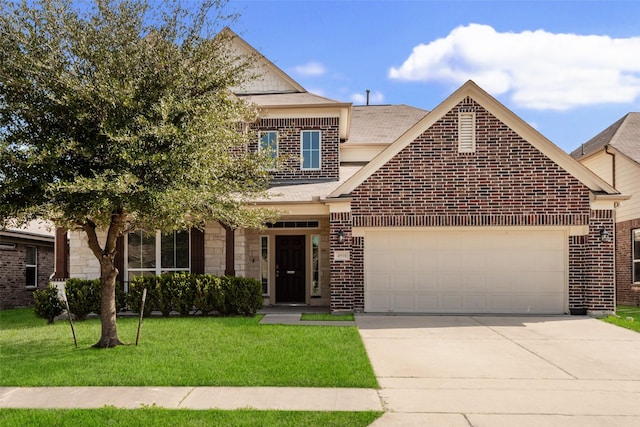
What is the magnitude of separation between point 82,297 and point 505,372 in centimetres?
1020

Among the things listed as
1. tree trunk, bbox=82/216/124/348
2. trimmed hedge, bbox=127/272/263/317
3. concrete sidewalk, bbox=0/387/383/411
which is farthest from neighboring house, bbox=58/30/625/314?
concrete sidewalk, bbox=0/387/383/411

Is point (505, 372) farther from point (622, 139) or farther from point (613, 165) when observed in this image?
point (622, 139)

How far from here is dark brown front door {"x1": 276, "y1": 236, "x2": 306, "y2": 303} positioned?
17.2 metres

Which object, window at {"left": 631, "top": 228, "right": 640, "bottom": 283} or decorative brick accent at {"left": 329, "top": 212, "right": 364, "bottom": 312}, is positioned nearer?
decorative brick accent at {"left": 329, "top": 212, "right": 364, "bottom": 312}

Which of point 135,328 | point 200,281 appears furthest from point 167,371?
point 200,281

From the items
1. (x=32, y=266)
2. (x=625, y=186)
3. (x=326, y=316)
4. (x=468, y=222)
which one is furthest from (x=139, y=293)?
(x=625, y=186)

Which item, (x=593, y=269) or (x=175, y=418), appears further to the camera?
(x=593, y=269)

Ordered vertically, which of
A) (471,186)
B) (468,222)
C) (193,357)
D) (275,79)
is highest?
(275,79)

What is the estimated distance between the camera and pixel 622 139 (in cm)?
2038

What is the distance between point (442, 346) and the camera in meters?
10.0

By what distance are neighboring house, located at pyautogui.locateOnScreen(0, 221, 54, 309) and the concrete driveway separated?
43.4 feet

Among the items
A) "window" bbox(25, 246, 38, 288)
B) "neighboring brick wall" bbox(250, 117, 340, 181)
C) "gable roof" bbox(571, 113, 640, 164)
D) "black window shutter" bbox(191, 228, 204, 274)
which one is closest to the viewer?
"black window shutter" bbox(191, 228, 204, 274)

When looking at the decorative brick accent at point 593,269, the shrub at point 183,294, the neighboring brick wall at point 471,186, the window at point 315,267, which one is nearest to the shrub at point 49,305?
the shrub at point 183,294

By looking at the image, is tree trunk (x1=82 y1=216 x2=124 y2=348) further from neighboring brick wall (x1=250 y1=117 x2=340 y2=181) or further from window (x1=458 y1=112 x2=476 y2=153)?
window (x1=458 y1=112 x2=476 y2=153)
